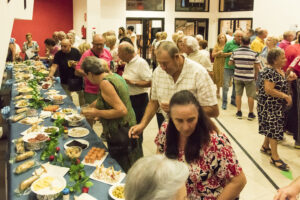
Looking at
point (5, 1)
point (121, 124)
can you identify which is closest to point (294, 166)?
point (121, 124)

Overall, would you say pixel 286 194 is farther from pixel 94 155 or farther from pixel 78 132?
pixel 78 132

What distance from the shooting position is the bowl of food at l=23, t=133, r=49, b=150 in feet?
8.17

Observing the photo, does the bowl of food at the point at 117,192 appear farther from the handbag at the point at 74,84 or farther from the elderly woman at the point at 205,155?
the handbag at the point at 74,84

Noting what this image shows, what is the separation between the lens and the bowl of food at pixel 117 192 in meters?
1.80

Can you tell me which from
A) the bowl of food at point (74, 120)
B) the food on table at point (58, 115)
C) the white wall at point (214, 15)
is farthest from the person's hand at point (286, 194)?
the white wall at point (214, 15)

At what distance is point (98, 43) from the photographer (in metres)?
4.10

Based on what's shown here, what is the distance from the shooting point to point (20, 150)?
244cm

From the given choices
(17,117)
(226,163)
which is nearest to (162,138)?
(226,163)

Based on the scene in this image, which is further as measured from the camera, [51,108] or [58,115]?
[51,108]

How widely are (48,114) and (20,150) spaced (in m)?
1.02

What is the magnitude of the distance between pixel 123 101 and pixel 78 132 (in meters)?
0.54

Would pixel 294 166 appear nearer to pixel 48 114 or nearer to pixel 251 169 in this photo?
pixel 251 169

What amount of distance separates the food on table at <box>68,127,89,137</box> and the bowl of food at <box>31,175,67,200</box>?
2.68 ft

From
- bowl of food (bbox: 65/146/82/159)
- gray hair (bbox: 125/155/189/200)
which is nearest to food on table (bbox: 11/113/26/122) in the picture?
bowl of food (bbox: 65/146/82/159)
